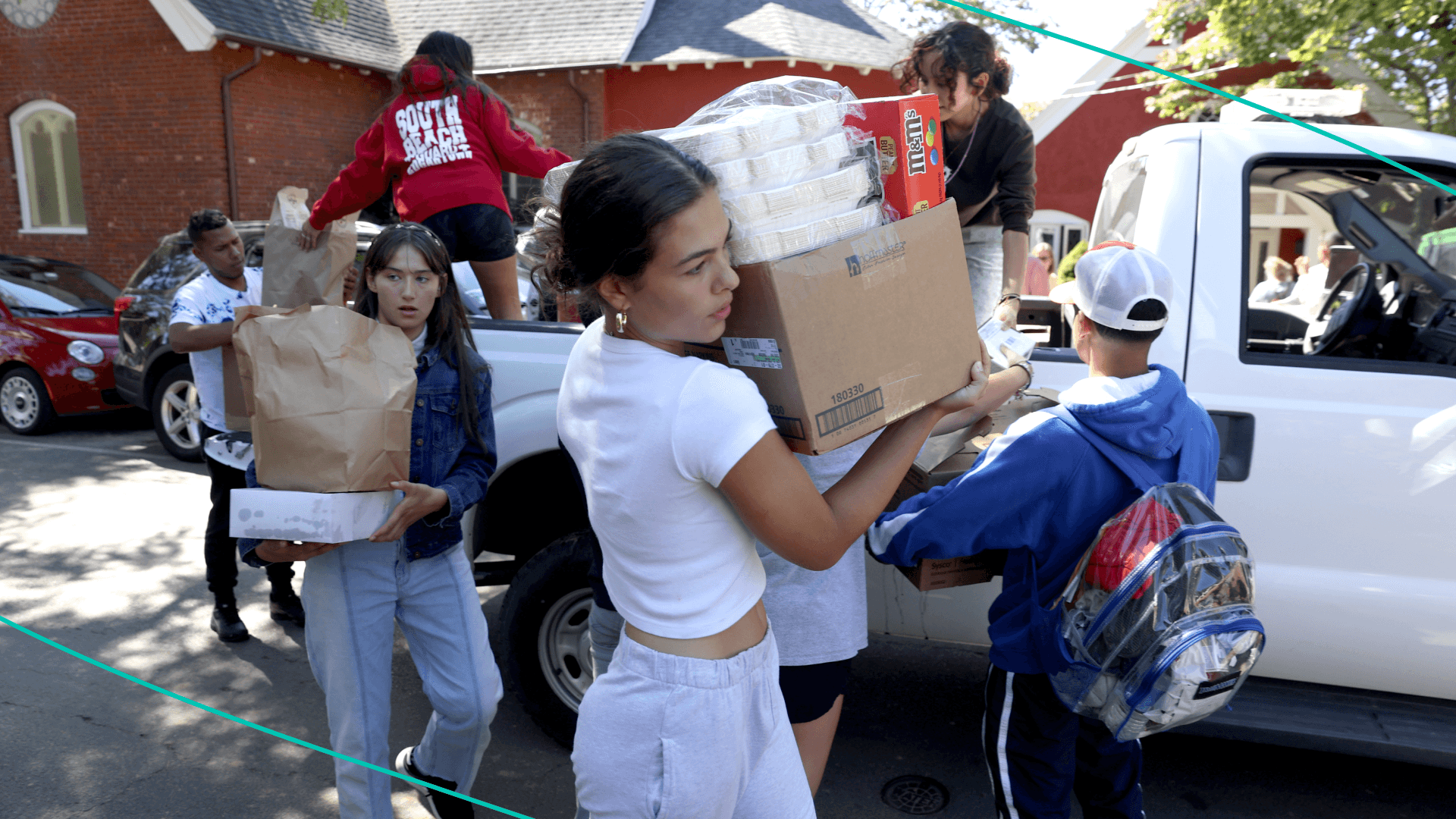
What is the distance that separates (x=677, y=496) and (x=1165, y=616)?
3.48 feet

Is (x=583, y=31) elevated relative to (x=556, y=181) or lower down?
elevated

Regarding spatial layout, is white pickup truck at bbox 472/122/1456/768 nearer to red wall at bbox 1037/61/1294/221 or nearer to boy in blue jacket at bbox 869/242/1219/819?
boy in blue jacket at bbox 869/242/1219/819

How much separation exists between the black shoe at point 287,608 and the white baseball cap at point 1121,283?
405 centimetres

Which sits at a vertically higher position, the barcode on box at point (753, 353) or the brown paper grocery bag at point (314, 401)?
the barcode on box at point (753, 353)

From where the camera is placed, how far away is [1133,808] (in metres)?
2.50

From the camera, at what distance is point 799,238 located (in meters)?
1.63

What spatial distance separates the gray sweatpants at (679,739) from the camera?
1594 millimetres

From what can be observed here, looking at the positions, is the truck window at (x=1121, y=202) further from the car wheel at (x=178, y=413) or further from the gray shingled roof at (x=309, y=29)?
the gray shingled roof at (x=309, y=29)

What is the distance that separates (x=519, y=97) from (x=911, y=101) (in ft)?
52.6

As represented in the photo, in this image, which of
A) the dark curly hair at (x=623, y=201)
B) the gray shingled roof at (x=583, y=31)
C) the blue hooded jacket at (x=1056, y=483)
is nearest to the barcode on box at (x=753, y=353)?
the dark curly hair at (x=623, y=201)

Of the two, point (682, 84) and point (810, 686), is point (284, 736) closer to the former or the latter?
point (810, 686)

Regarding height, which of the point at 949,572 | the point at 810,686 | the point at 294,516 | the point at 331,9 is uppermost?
the point at 331,9

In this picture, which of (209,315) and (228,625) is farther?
(228,625)

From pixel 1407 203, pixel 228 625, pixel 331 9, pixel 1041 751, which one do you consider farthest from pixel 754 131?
pixel 331 9
